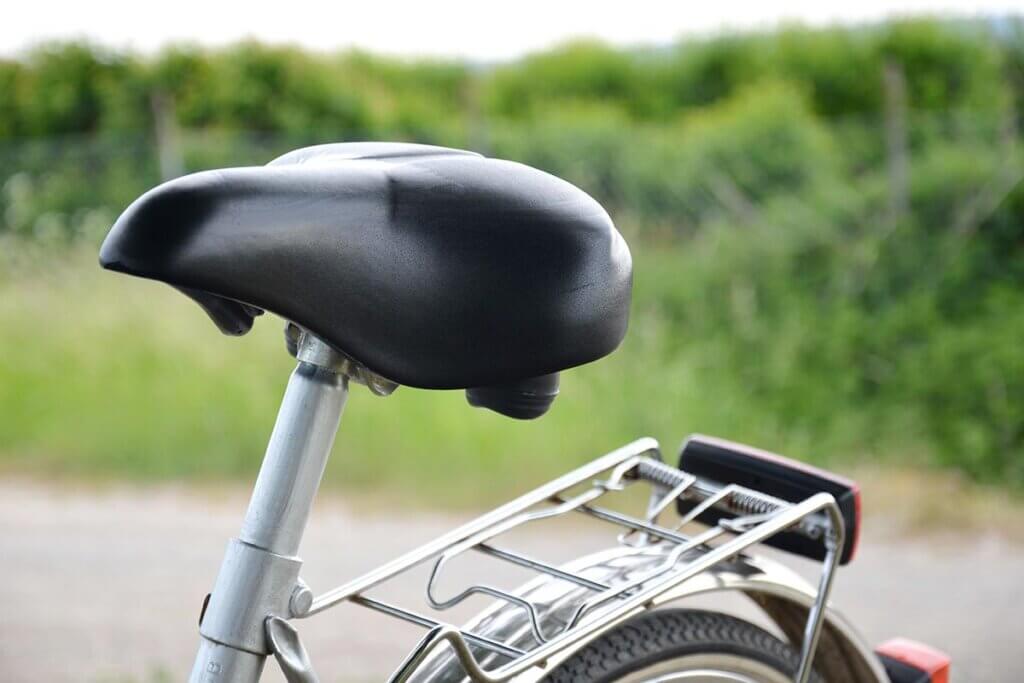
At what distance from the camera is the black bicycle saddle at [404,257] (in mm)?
986

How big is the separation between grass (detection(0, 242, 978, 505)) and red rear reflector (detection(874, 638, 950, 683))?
3.20 metres

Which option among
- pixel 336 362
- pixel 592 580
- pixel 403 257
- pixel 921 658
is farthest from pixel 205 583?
pixel 403 257

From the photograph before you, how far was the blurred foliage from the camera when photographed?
5500 millimetres

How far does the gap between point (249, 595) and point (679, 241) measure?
6.77m

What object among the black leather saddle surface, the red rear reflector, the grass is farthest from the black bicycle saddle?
the grass

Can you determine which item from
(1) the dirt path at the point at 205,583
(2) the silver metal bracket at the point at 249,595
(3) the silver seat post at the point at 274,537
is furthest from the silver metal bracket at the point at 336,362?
(1) the dirt path at the point at 205,583

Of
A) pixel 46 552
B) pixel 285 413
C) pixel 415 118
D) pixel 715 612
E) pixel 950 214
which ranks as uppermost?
pixel 415 118

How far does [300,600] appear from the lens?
117cm

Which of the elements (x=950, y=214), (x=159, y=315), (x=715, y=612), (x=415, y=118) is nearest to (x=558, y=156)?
(x=415, y=118)

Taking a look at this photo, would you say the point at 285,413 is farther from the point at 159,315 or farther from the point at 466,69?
the point at 466,69

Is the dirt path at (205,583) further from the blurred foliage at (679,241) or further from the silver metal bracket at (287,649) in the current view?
the silver metal bracket at (287,649)

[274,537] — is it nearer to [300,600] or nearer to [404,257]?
[300,600]

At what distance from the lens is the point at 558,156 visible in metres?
9.11

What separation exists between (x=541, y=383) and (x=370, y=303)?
22 cm
